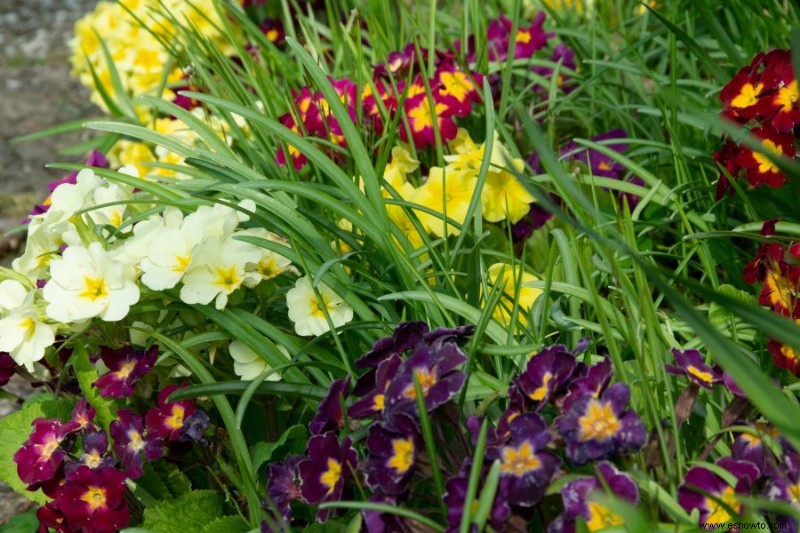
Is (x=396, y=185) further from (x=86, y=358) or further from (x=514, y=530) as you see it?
(x=514, y=530)

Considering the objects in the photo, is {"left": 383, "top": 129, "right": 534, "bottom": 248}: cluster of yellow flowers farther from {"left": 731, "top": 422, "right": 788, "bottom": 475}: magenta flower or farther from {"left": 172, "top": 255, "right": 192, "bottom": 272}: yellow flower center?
{"left": 731, "top": 422, "right": 788, "bottom": 475}: magenta flower

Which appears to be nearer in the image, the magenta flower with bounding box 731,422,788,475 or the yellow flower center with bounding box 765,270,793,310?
the magenta flower with bounding box 731,422,788,475

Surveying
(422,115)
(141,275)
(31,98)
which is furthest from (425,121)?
(31,98)

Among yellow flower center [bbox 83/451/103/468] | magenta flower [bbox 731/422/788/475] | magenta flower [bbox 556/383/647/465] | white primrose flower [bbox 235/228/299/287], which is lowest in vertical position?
magenta flower [bbox 731/422/788/475]

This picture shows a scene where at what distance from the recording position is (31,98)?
4.28 metres

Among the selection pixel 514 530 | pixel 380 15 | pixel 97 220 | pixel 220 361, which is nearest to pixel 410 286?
pixel 220 361

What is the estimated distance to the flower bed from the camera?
1118 millimetres

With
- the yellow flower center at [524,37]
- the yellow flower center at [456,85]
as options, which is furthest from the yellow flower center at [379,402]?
the yellow flower center at [524,37]

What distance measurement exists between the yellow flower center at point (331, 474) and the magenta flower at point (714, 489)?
417 millimetres

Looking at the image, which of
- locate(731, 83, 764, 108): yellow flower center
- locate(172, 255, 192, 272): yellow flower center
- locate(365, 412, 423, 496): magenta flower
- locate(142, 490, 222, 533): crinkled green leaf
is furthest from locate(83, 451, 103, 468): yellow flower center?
locate(731, 83, 764, 108): yellow flower center

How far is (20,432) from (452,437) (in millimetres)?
927

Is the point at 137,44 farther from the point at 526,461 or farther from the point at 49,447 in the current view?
the point at 526,461

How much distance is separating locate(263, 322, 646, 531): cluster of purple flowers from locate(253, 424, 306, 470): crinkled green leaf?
0.20 metres

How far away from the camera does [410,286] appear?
1550mm
